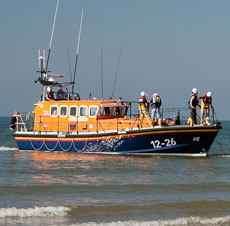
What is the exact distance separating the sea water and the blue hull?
0.40m

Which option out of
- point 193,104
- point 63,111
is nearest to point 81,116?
point 63,111

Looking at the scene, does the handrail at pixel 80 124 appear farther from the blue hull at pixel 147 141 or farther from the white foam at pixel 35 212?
the white foam at pixel 35 212

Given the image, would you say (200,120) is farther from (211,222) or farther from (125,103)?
(211,222)

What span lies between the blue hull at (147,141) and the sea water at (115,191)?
401 mm

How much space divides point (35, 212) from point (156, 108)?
9.66 metres

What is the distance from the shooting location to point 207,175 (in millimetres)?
15438

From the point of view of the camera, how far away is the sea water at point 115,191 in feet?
33.0

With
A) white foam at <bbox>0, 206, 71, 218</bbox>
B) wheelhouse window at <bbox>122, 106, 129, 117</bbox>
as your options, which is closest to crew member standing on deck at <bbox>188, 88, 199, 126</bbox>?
wheelhouse window at <bbox>122, 106, 129, 117</bbox>

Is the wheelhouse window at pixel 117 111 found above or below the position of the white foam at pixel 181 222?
above

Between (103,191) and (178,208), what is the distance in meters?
2.32

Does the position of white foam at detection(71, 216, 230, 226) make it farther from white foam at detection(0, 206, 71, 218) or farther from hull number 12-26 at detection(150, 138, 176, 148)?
hull number 12-26 at detection(150, 138, 176, 148)

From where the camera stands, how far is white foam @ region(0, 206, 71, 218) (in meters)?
10.0

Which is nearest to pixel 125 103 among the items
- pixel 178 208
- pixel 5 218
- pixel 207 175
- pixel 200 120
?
pixel 200 120

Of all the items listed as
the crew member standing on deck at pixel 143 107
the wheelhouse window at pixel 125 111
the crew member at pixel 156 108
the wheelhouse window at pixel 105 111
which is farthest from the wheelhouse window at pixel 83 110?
the crew member at pixel 156 108
